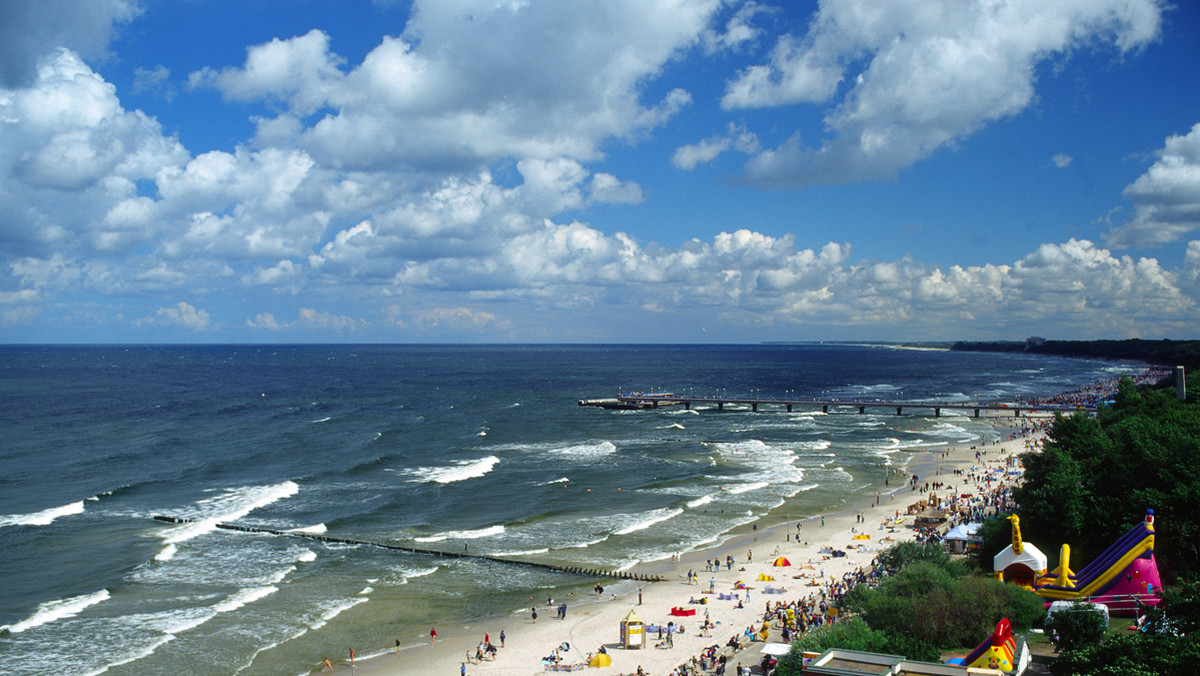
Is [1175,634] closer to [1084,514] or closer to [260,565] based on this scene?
[1084,514]

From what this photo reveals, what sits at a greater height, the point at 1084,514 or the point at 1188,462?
the point at 1188,462

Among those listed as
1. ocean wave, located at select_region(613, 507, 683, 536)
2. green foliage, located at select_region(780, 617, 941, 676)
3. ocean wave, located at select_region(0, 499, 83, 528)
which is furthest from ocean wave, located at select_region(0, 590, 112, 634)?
green foliage, located at select_region(780, 617, 941, 676)

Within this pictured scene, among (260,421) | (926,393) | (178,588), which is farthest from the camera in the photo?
(926,393)

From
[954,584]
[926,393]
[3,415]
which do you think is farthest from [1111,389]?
[3,415]

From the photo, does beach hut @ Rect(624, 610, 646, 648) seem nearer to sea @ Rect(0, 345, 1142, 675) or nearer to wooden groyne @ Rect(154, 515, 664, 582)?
sea @ Rect(0, 345, 1142, 675)

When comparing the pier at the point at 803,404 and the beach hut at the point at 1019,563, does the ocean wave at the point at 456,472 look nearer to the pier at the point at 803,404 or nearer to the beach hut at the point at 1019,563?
the beach hut at the point at 1019,563

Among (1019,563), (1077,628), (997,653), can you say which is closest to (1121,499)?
(1019,563)
